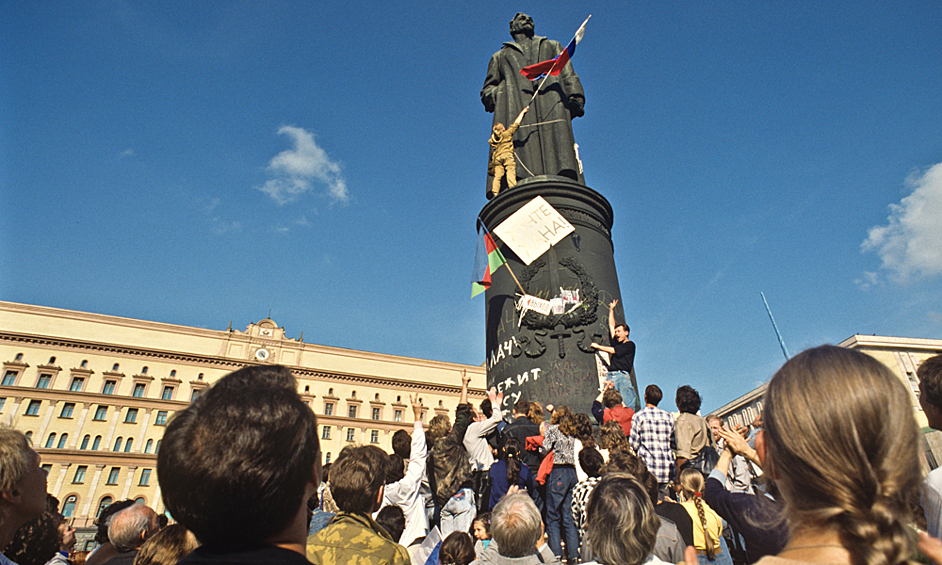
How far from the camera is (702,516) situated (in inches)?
121

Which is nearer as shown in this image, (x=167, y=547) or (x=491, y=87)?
(x=167, y=547)

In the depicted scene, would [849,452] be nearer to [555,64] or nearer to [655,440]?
[655,440]

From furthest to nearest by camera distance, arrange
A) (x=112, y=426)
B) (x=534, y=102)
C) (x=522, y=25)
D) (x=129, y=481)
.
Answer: (x=112, y=426) → (x=129, y=481) → (x=522, y=25) → (x=534, y=102)

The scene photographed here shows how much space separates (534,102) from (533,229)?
364 centimetres

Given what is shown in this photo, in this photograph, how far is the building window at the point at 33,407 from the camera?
4275cm

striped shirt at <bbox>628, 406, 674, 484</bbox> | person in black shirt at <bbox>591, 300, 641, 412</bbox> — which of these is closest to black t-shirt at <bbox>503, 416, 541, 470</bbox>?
striped shirt at <bbox>628, 406, 674, 484</bbox>

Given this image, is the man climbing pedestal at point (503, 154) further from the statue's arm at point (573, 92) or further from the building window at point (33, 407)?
the building window at point (33, 407)

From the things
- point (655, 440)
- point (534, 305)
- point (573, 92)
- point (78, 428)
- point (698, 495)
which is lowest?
point (698, 495)

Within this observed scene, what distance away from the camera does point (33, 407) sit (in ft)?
141

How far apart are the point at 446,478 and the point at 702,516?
8.77 ft

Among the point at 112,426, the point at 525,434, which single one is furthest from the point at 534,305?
the point at 112,426

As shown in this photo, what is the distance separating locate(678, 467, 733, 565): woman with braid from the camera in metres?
3.01

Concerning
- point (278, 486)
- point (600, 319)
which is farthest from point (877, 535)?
point (600, 319)

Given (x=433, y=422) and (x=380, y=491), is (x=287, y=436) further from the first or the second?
A: (x=433, y=422)
